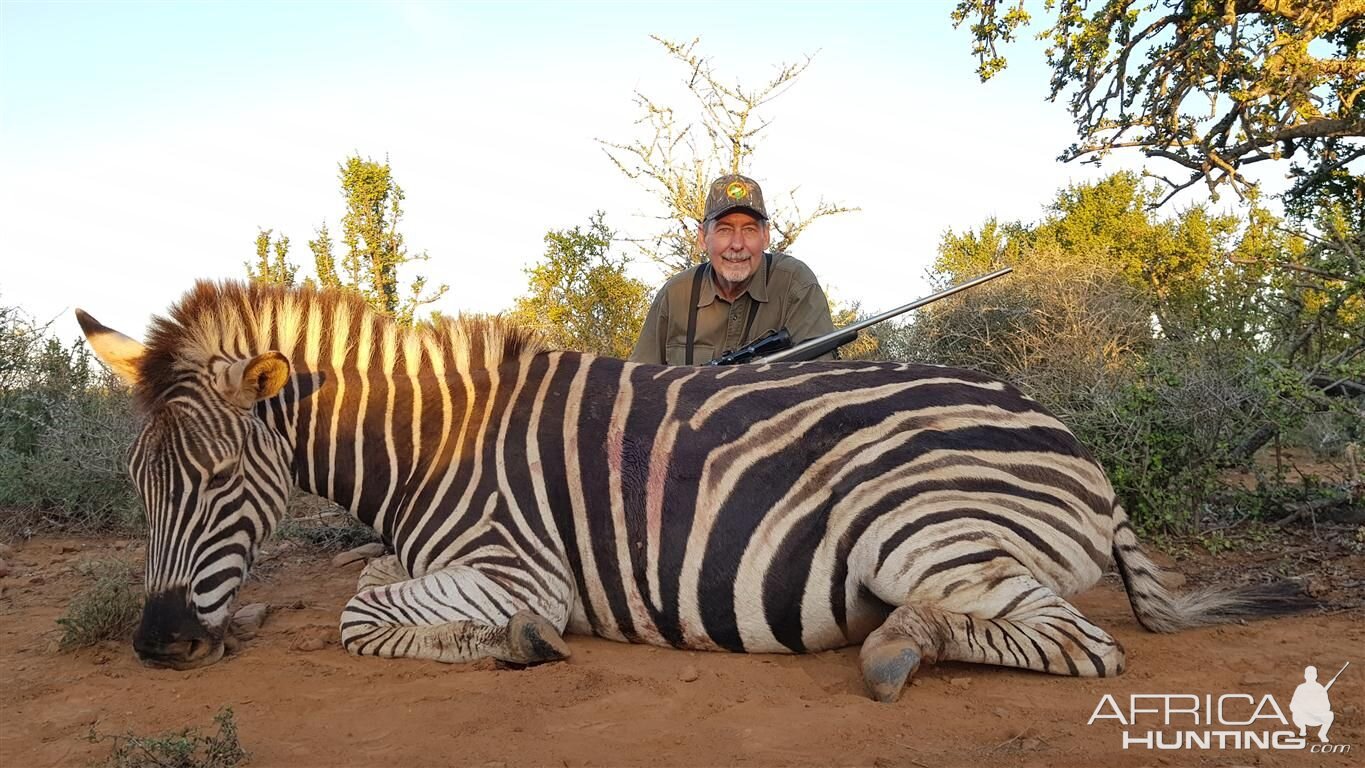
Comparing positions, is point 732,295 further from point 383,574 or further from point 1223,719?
point 1223,719

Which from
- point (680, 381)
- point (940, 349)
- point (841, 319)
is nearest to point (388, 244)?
point (841, 319)

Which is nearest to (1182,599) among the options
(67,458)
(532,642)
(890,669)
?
(890,669)

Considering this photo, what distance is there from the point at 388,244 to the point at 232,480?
10.7 metres

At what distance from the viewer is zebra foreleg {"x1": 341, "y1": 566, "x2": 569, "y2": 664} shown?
3490 mm

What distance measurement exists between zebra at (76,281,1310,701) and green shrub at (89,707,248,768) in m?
0.98

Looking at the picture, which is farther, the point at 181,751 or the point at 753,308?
the point at 753,308

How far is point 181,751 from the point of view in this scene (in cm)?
242

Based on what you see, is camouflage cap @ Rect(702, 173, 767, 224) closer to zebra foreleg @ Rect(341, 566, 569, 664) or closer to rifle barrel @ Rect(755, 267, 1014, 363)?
rifle barrel @ Rect(755, 267, 1014, 363)

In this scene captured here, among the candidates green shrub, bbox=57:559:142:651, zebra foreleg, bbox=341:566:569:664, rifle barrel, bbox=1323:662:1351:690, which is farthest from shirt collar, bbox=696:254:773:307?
rifle barrel, bbox=1323:662:1351:690

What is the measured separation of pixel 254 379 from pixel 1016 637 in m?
3.06

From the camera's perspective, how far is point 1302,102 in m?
7.81

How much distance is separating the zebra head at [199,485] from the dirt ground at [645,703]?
0.67 ft

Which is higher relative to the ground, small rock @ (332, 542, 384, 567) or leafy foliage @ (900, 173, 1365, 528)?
leafy foliage @ (900, 173, 1365, 528)

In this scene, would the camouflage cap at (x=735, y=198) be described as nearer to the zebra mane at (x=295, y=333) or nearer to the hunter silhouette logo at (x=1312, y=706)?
the zebra mane at (x=295, y=333)
